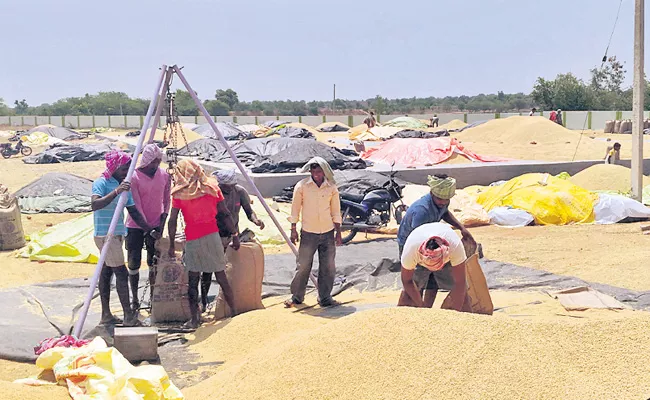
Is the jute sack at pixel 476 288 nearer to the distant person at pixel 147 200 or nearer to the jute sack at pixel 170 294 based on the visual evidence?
the jute sack at pixel 170 294

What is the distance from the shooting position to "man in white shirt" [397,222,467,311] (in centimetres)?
469

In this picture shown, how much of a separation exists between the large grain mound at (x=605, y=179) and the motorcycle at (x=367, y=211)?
439 cm

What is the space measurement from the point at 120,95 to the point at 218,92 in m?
12.0

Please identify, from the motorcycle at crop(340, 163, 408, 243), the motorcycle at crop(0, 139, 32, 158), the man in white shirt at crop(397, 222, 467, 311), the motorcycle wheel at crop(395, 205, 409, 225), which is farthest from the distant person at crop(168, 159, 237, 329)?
the motorcycle at crop(0, 139, 32, 158)

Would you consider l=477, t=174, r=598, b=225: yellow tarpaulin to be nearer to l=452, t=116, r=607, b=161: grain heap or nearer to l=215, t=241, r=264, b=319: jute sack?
l=215, t=241, r=264, b=319: jute sack

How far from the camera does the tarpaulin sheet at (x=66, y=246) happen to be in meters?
8.92

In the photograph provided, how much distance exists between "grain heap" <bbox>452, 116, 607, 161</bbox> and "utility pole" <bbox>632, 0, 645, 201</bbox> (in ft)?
20.8

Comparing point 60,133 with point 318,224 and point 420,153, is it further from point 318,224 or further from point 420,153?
point 318,224

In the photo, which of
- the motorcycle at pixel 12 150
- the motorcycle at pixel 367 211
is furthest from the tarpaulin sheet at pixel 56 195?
the motorcycle at pixel 12 150

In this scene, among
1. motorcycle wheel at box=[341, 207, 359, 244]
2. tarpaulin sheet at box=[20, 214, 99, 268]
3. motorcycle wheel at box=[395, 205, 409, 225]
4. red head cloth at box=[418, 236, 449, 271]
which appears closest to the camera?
red head cloth at box=[418, 236, 449, 271]

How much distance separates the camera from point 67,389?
13.8 ft

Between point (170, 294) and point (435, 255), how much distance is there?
2546 mm

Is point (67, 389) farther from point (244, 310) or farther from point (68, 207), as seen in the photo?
point (68, 207)

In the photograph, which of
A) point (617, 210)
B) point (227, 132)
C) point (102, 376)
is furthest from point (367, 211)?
point (227, 132)
